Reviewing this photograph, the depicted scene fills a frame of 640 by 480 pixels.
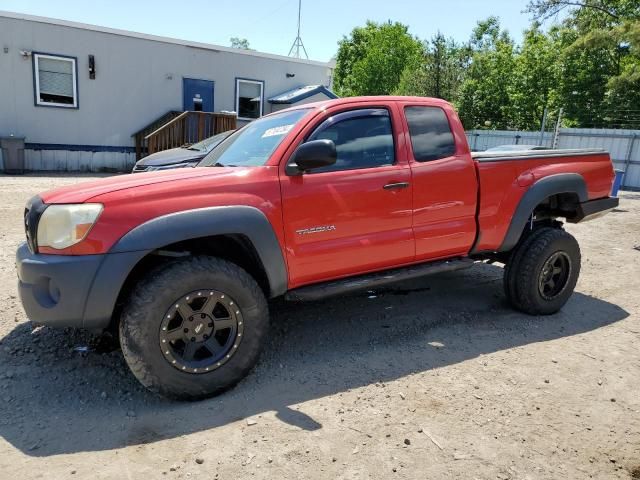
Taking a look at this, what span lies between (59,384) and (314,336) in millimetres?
1890

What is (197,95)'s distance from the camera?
1591 cm

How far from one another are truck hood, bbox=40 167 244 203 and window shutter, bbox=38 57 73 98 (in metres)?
12.8

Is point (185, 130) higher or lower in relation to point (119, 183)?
higher

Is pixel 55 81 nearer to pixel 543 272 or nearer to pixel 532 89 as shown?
pixel 543 272

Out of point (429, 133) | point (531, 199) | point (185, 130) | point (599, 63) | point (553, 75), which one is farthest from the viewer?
point (553, 75)

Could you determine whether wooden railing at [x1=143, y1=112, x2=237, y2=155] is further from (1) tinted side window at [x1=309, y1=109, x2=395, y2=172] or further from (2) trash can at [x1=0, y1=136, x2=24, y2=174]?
(1) tinted side window at [x1=309, y1=109, x2=395, y2=172]

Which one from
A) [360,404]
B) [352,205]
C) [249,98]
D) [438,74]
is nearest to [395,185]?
[352,205]

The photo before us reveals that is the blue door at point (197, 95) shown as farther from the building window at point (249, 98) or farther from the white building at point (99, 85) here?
the building window at point (249, 98)

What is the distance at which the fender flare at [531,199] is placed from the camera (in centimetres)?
430

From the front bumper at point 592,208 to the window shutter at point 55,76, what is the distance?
46.3 ft

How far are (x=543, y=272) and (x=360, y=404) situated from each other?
247 cm

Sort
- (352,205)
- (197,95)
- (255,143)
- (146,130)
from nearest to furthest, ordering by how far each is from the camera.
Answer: (352,205) → (255,143) → (146,130) → (197,95)

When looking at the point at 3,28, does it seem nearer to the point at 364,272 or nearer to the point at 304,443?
the point at 364,272

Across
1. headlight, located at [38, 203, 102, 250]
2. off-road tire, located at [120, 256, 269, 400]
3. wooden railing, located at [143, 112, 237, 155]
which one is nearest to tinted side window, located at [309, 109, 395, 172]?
off-road tire, located at [120, 256, 269, 400]
